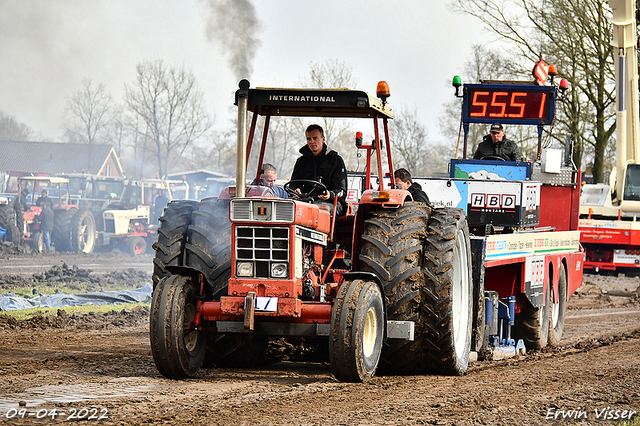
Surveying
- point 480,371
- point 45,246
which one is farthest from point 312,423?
point 45,246

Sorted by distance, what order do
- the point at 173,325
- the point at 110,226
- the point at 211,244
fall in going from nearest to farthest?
the point at 173,325
the point at 211,244
the point at 110,226

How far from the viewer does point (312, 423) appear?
512 centimetres

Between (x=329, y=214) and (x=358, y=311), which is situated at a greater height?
(x=329, y=214)

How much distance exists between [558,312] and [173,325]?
715 centimetres

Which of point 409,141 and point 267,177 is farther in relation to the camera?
point 409,141

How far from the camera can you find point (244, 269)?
6.62 m

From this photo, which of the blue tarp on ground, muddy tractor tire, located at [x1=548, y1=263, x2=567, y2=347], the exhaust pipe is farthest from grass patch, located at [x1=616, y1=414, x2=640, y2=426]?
the blue tarp on ground

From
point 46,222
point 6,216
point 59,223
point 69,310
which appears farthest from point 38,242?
point 69,310

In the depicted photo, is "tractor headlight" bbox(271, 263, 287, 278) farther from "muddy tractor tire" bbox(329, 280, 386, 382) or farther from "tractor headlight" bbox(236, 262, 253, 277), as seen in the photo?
"muddy tractor tire" bbox(329, 280, 386, 382)

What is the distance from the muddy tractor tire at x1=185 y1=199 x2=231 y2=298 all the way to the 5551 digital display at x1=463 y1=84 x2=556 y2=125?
6666 mm

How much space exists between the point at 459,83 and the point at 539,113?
1.30 m

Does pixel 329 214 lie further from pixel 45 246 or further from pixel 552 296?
pixel 45 246

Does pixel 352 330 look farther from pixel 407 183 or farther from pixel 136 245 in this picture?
pixel 136 245

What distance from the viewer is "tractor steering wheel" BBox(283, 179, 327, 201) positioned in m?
7.40
